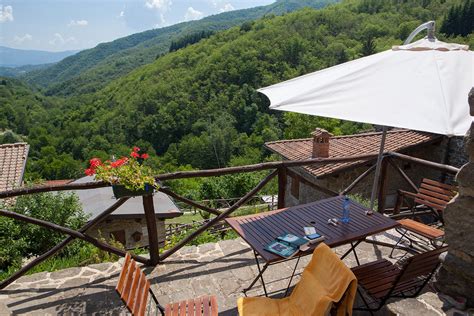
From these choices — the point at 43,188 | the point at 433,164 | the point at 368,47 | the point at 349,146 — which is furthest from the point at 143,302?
the point at 368,47

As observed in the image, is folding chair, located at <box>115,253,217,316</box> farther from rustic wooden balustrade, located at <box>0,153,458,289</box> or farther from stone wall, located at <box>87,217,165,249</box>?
stone wall, located at <box>87,217,165,249</box>

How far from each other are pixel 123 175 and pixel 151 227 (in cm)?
74

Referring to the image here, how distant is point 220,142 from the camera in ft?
163

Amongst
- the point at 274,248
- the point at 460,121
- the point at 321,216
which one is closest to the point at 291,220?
the point at 321,216

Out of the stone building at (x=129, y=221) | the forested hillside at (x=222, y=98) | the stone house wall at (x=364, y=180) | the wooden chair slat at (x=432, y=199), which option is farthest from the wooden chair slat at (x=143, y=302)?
the forested hillside at (x=222, y=98)

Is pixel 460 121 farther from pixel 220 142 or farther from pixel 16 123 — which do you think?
pixel 16 123

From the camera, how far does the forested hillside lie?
1891 inches

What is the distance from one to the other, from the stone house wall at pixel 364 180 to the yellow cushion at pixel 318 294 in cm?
953

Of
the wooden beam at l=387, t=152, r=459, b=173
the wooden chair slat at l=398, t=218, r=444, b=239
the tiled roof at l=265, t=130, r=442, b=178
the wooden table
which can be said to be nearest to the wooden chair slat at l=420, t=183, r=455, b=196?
the wooden beam at l=387, t=152, r=459, b=173

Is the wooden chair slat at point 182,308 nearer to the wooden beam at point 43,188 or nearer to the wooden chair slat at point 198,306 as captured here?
the wooden chair slat at point 198,306

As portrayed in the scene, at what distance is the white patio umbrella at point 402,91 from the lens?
243 centimetres

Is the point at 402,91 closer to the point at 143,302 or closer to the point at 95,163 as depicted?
the point at 143,302

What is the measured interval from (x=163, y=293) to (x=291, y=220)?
1357 mm

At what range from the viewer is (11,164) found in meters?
15.4
